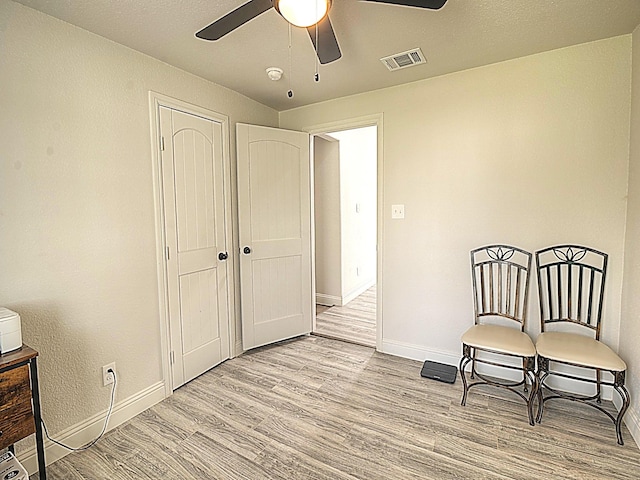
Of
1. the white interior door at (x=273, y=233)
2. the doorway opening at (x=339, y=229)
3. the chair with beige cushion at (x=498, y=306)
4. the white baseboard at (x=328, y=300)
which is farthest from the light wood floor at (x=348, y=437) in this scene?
the white baseboard at (x=328, y=300)

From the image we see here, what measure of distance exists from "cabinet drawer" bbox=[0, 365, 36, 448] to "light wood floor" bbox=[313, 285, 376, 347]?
8.25 feet

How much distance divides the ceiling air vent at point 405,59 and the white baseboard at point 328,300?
3055mm

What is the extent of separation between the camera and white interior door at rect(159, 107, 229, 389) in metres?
2.41

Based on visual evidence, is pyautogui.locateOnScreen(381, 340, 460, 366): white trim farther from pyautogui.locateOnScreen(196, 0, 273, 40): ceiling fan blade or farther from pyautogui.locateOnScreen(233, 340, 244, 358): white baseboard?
pyautogui.locateOnScreen(196, 0, 273, 40): ceiling fan blade

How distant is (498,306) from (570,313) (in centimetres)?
44

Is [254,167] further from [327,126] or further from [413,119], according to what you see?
[413,119]

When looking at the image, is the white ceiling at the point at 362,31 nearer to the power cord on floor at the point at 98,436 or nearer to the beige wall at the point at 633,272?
the beige wall at the point at 633,272

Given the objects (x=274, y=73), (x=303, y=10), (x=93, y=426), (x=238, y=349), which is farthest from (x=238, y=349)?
(x=303, y=10)

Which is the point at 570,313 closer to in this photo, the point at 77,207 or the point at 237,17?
the point at 237,17

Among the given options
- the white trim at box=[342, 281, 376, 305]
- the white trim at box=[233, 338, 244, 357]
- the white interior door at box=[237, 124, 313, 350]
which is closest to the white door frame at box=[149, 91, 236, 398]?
the white interior door at box=[237, 124, 313, 350]

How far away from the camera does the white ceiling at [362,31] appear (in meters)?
1.73

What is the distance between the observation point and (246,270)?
3043 millimetres

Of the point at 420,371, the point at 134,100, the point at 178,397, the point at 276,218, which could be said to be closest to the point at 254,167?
the point at 276,218

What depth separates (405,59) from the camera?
234 centimetres
